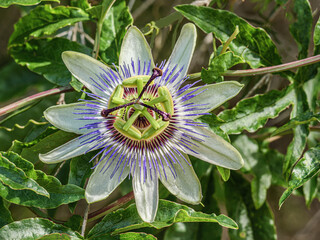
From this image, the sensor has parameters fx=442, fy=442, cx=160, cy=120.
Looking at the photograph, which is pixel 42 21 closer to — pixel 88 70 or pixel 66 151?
pixel 88 70

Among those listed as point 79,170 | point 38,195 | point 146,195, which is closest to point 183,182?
point 146,195

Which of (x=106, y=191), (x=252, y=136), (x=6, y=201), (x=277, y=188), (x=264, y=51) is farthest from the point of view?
(x=277, y=188)

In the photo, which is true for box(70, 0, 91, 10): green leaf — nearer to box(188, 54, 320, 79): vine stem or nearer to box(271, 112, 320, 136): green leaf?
box(188, 54, 320, 79): vine stem

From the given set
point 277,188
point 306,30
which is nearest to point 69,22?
point 306,30

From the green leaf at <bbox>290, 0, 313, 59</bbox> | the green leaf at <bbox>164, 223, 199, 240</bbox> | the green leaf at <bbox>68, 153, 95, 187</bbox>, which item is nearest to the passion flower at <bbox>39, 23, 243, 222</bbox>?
the green leaf at <bbox>68, 153, 95, 187</bbox>

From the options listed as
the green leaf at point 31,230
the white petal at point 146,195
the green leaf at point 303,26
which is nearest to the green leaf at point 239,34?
the green leaf at point 303,26

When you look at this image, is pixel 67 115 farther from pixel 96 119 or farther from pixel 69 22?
pixel 69 22
